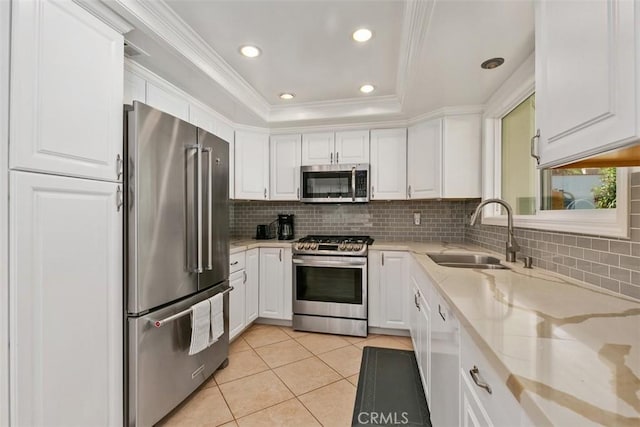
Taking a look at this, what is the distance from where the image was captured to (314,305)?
299 centimetres

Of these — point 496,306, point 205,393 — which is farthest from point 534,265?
point 205,393

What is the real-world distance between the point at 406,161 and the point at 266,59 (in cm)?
175

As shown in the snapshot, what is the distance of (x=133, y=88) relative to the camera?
1.87 metres

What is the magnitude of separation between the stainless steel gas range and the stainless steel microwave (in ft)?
1.64

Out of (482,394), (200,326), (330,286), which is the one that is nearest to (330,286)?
(330,286)

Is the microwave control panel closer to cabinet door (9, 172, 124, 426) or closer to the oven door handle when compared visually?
the oven door handle

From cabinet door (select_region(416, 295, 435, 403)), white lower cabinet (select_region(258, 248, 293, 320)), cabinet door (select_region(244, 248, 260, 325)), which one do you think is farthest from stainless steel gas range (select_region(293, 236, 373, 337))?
cabinet door (select_region(416, 295, 435, 403))

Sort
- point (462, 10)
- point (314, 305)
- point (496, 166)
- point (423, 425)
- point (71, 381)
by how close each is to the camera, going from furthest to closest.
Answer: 1. point (314, 305)
2. point (496, 166)
3. point (423, 425)
4. point (462, 10)
5. point (71, 381)

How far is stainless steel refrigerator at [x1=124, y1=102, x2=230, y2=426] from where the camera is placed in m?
1.50

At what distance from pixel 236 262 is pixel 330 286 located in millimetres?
981

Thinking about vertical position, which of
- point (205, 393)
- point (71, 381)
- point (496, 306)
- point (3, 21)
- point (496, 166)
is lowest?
point (205, 393)

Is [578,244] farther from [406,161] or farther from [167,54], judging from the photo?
[167,54]

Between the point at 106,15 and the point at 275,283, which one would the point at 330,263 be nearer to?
the point at 275,283

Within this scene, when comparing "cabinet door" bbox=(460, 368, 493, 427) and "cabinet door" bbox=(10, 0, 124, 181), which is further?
"cabinet door" bbox=(10, 0, 124, 181)
